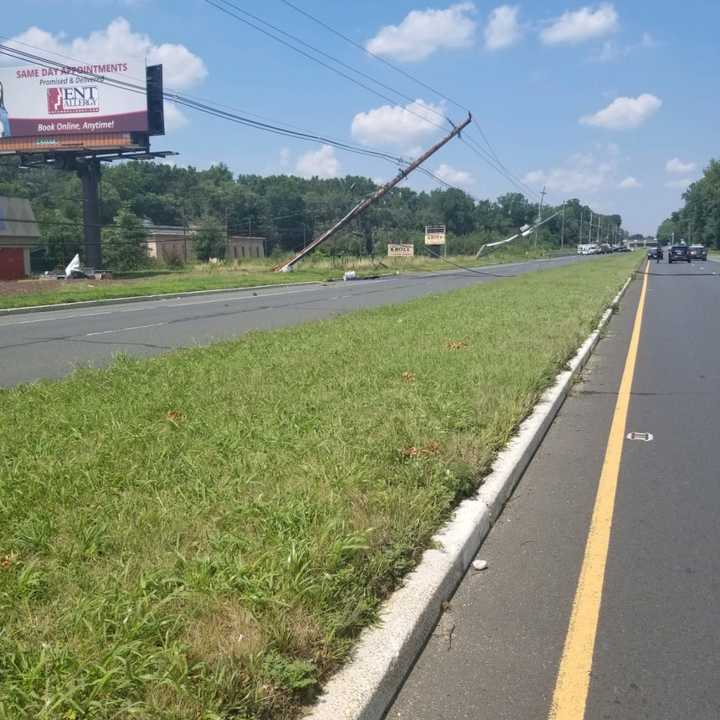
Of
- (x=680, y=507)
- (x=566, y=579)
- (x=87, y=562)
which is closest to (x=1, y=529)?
(x=87, y=562)

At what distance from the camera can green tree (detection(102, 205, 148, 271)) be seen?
60562 millimetres

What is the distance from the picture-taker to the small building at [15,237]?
45094mm

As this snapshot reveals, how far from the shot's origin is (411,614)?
3547mm

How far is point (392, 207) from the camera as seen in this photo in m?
126

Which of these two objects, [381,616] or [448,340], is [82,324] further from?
[381,616]

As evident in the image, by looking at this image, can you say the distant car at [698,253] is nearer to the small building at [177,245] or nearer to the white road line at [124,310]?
the small building at [177,245]

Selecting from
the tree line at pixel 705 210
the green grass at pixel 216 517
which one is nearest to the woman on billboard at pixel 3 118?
the green grass at pixel 216 517

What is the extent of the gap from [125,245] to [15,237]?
629 inches

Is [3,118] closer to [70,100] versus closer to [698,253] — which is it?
[70,100]

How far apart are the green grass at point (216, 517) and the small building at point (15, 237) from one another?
4099 centimetres

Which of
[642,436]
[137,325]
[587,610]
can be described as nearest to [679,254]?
[137,325]

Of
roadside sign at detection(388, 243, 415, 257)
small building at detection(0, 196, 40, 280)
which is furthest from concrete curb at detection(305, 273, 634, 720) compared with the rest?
roadside sign at detection(388, 243, 415, 257)

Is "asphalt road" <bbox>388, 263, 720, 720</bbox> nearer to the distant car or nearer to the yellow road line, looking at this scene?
the yellow road line

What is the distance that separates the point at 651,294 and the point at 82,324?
19393 mm
